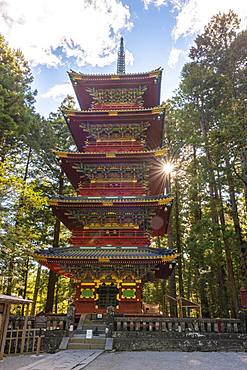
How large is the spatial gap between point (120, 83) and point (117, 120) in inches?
131

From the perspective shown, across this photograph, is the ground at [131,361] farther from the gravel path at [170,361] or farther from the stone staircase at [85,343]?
the stone staircase at [85,343]

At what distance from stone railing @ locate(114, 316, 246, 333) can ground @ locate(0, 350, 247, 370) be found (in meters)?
1.00

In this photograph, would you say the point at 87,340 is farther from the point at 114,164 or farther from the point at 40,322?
the point at 114,164

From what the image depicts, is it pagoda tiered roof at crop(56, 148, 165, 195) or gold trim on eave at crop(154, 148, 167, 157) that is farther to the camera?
pagoda tiered roof at crop(56, 148, 165, 195)

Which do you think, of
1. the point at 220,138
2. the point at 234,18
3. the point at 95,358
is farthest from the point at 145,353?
the point at 234,18

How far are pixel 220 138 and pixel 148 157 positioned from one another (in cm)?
447

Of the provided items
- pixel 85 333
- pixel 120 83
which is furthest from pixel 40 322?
pixel 120 83

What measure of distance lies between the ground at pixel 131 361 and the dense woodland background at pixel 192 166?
7.12 meters

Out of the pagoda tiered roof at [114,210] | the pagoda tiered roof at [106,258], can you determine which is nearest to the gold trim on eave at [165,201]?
the pagoda tiered roof at [114,210]

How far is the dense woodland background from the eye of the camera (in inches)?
649

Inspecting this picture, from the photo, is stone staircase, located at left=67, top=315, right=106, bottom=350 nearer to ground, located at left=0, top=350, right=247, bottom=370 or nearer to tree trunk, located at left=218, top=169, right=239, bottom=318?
ground, located at left=0, top=350, right=247, bottom=370

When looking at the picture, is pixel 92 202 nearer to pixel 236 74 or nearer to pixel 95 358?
pixel 95 358

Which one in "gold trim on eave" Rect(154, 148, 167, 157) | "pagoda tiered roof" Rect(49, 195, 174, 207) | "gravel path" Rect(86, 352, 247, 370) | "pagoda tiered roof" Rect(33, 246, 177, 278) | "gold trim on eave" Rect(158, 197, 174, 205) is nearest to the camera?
"gravel path" Rect(86, 352, 247, 370)

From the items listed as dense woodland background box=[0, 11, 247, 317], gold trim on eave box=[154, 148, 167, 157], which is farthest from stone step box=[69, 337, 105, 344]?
gold trim on eave box=[154, 148, 167, 157]
